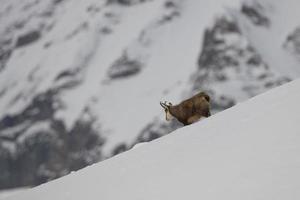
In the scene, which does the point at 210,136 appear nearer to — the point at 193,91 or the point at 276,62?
the point at 193,91

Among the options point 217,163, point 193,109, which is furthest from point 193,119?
point 217,163

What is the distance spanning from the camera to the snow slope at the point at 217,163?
10680 millimetres

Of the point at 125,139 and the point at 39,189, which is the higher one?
the point at 39,189

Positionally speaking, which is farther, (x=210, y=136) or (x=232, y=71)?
(x=232, y=71)

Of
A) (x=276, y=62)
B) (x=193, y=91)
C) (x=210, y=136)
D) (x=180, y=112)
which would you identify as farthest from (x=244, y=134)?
(x=276, y=62)

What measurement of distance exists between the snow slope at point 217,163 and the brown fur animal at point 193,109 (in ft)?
8.20

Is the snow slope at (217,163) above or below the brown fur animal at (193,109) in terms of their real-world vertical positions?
above

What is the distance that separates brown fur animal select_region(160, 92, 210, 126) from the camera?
60.1ft

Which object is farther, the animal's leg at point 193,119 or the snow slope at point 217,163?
the animal's leg at point 193,119

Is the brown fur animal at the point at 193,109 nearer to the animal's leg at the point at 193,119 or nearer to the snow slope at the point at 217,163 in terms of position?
the animal's leg at the point at 193,119

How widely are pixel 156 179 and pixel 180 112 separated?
616 cm

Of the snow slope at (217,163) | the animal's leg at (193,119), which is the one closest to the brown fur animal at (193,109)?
the animal's leg at (193,119)

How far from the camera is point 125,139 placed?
18025 centimetres

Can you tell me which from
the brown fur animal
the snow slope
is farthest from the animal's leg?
the snow slope
